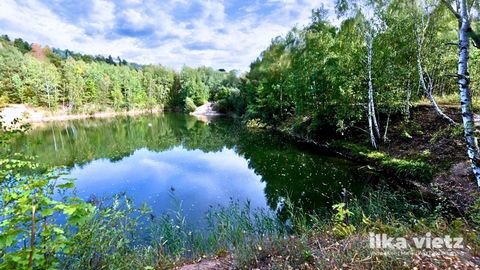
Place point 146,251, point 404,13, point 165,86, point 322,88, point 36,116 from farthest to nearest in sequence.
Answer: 1. point 165,86
2. point 36,116
3. point 322,88
4. point 404,13
5. point 146,251

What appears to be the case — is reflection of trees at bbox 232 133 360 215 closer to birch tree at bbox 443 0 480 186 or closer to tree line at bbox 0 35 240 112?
birch tree at bbox 443 0 480 186

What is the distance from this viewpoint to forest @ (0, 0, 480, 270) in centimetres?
336

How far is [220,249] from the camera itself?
533cm

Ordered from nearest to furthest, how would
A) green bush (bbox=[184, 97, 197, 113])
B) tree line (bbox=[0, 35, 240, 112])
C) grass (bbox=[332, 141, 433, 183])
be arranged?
1. grass (bbox=[332, 141, 433, 183])
2. tree line (bbox=[0, 35, 240, 112])
3. green bush (bbox=[184, 97, 197, 113])

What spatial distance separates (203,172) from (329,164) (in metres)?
6.87

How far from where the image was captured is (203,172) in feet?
48.5

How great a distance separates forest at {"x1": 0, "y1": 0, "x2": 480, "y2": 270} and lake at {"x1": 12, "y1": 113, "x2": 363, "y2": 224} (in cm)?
27

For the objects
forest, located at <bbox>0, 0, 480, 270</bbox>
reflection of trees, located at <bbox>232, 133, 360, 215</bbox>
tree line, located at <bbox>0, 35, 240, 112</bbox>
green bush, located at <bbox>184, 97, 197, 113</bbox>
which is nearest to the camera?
forest, located at <bbox>0, 0, 480, 270</bbox>

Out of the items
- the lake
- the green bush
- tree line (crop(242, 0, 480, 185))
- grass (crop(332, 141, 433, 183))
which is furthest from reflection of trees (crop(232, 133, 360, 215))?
the green bush

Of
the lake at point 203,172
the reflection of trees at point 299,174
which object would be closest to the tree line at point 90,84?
the lake at point 203,172

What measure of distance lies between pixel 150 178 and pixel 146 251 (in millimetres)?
8979

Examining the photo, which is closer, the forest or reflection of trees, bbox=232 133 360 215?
the forest

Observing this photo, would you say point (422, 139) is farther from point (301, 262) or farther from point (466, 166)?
point (301, 262)

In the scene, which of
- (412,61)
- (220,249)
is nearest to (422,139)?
(412,61)
